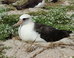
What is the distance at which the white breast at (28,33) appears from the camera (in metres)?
10.9

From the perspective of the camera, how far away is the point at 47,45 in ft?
34.8

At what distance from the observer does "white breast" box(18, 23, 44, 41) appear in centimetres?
1090

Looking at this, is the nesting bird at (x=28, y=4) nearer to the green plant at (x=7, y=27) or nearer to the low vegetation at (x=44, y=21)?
the low vegetation at (x=44, y=21)

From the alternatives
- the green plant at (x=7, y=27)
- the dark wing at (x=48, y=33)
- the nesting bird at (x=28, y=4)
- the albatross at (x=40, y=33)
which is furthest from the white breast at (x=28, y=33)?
the nesting bird at (x=28, y=4)

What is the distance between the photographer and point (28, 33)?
36.0 feet

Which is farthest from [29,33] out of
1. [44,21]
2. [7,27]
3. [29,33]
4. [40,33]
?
[44,21]

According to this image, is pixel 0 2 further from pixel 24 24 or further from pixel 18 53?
pixel 18 53

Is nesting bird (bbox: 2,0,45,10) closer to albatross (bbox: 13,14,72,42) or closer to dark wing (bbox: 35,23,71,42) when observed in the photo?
albatross (bbox: 13,14,72,42)

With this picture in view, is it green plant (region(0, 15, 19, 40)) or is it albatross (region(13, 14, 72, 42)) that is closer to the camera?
albatross (region(13, 14, 72, 42))

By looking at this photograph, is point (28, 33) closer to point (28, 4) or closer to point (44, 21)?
point (44, 21)

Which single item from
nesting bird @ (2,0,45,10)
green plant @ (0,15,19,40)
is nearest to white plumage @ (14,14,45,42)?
green plant @ (0,15,19,40)

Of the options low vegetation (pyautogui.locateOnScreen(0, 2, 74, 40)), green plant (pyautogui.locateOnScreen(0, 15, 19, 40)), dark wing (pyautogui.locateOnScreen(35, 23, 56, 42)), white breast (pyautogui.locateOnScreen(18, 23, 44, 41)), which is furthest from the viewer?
low vegetation (pyautogui.locateOnScreen(0, 2, 74, 40))

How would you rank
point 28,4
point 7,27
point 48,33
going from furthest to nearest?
point 28,4, point 7,27, point 48,33

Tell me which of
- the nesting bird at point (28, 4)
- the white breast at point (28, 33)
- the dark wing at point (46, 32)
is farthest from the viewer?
the nesting bird at point (28, 4)
